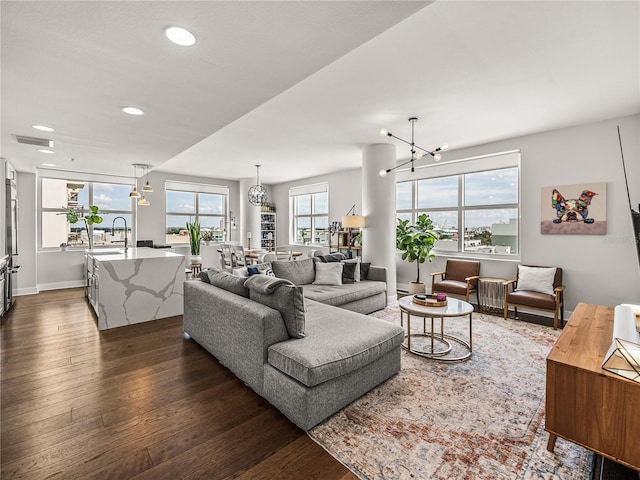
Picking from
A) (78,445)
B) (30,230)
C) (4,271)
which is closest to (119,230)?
(30,230)

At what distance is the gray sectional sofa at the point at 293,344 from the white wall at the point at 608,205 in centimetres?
338

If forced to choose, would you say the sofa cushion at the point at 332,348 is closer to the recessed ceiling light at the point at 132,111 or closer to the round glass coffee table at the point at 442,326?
the round glass coffee table at the point at 442,326

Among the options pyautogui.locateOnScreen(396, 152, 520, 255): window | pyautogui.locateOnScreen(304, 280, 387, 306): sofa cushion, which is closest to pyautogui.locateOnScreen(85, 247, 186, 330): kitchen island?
pyautogui.locateOnScreen(304, 280, 387, 306): sofa cushion

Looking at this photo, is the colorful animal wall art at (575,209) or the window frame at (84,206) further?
the window frame at (84,206)

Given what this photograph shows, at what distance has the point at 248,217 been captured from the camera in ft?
29.2

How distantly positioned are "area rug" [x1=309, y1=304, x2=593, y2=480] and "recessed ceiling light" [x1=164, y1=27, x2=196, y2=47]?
250 centimetres

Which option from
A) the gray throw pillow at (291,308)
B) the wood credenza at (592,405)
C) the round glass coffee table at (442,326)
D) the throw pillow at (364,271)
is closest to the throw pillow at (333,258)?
the throw pillow at (364,271)

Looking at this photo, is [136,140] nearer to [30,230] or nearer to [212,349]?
[212,349]

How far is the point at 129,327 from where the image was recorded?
3986 mm

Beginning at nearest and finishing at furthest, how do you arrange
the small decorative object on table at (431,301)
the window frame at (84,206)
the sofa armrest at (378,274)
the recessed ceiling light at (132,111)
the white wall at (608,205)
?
the recessed ceiling light at (132,111) → the small decorative object on table at (431,301) → the white wall at (608,205) → the sofa armrest at (378,274) → the window frame at (84,206)

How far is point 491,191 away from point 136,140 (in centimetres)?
555

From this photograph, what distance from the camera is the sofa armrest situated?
4996 millimetres

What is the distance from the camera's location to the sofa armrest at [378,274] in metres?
5.00

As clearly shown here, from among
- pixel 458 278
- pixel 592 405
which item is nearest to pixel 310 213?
pixel 458 278
